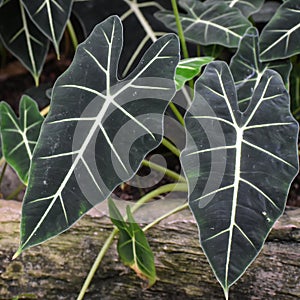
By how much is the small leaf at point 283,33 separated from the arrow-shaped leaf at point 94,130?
0.37 m

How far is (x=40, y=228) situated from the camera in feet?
3.79

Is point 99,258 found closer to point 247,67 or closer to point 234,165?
point 234,165

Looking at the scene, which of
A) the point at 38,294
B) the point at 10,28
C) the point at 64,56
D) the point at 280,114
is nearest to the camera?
the point at 280,114

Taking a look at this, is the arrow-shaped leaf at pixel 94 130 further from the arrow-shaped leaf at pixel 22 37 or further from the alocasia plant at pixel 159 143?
the arrow-shaped leaf at pixel 22 37

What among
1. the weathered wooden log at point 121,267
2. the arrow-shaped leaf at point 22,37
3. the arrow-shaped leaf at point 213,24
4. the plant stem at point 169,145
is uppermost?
the arrow-shaped leaf at point 22,37

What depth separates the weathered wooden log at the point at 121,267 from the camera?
1.45 meters

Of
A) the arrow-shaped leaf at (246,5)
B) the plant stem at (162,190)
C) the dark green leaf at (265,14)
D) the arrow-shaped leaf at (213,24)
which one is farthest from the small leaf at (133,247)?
the dark green leaf at (265,14)

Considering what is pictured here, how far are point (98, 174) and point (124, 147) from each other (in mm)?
75

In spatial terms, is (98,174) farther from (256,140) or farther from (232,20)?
(232,20)

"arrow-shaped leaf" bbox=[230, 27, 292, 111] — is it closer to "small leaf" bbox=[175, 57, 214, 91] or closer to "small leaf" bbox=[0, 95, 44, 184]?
"small leaf" bbox=[175, 57, 214, 91]

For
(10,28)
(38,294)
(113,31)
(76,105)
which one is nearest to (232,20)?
(113,31)

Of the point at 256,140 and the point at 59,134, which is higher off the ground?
the point at 59,134

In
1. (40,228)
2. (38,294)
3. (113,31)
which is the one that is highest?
(113,31)

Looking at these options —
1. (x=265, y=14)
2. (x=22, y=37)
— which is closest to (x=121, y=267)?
(x=22, y=37)
